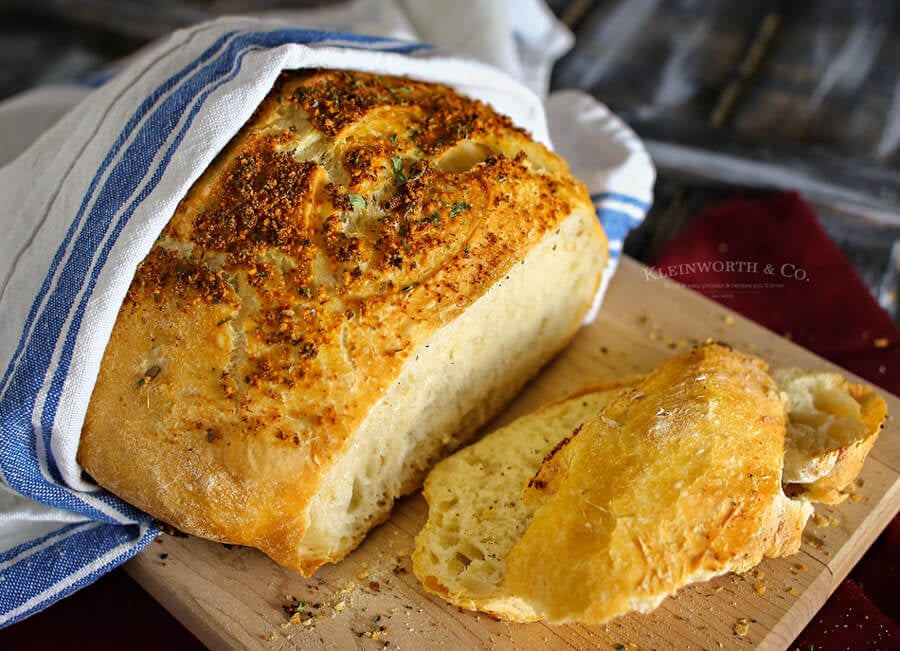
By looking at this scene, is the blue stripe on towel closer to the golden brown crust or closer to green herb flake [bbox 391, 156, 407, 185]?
green herb flake [bbox 391, 156, 407, 185]

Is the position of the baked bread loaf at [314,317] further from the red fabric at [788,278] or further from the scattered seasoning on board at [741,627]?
the red fabric at [788,278]

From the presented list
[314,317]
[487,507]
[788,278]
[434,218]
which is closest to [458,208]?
[434,218]

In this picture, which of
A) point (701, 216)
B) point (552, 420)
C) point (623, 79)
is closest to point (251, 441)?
point (552, 420)

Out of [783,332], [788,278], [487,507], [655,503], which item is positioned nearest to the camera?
[655,503]

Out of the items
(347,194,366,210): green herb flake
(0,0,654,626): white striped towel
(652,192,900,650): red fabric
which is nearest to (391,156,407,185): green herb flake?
(347,194,366,210): green herb flake

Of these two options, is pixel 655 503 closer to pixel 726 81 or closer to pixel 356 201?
pixel 356 201

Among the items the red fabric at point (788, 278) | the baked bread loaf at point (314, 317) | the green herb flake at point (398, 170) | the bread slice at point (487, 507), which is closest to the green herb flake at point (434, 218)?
the baked bread loaf at point (314, 317)
